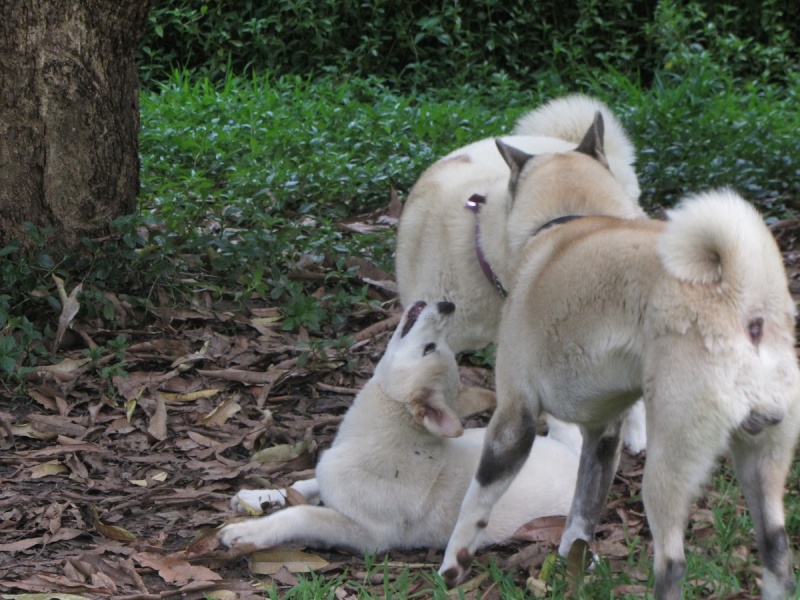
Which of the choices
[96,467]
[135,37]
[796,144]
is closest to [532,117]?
[135,37]

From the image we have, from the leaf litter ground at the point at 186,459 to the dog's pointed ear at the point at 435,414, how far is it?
463mm

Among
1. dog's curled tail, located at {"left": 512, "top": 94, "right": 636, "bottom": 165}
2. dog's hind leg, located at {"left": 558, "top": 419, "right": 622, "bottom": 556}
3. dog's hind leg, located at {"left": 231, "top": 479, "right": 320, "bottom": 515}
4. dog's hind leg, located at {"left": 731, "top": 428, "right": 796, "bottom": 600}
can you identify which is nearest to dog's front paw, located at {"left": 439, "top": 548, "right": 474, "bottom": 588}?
dog's hind leg, located at {"left": 558, "top": 419, "right": 622, "bottom": 556}

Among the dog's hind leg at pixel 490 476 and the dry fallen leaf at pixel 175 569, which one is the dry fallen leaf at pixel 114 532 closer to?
the dry fallen leaf at pixel 175 569

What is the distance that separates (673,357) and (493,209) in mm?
1696

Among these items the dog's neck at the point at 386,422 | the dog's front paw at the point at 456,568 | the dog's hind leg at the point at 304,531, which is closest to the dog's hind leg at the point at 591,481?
the dog's front paw at the point at 456,568

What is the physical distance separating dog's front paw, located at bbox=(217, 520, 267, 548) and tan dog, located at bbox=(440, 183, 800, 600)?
84 centimetres

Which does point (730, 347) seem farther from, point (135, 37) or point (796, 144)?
point (796, 144)

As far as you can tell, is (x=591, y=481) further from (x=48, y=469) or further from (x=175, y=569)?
(x=48, y=469)

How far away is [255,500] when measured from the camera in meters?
4.21

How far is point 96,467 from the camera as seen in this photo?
175 inches

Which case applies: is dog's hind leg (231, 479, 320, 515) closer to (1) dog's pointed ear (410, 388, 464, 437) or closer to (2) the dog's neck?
(2) the dog's neck

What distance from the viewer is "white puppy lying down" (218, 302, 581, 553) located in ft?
12.9

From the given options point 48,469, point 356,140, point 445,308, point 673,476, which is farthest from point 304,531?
point 356,140

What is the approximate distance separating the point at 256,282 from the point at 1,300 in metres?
1.26
